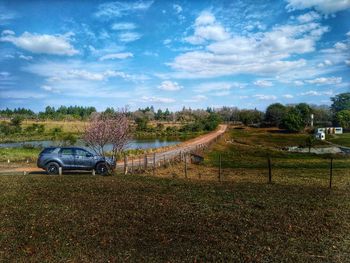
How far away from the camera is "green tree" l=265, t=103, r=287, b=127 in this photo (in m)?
130

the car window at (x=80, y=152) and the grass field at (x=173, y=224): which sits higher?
the car window at (x=80, y=152)

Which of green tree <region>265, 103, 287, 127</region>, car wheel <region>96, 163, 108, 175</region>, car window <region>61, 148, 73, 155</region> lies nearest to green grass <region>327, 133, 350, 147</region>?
green tree <region>265, 103, 287, 127</region>

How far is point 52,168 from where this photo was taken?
23969mm

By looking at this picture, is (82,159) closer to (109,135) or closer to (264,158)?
(109,135)

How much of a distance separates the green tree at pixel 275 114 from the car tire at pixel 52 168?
117m

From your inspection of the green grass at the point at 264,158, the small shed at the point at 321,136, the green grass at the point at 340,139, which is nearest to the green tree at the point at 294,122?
the small shed at the point at 321,136

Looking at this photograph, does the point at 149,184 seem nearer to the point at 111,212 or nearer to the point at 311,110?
the point at 111,212

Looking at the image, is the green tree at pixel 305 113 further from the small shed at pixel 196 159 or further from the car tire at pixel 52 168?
the car tire at pixel 52 168

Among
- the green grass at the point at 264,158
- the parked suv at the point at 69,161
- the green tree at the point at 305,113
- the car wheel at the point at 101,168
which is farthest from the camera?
the green tree at the point at 305,113

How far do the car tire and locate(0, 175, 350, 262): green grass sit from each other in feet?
23.9

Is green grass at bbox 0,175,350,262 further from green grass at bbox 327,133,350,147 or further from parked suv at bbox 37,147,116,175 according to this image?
green grass at bbox 327,133,350,147

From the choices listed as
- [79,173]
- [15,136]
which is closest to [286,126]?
[15,136]

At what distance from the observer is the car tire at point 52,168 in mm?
23812

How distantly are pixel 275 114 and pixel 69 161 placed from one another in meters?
122
